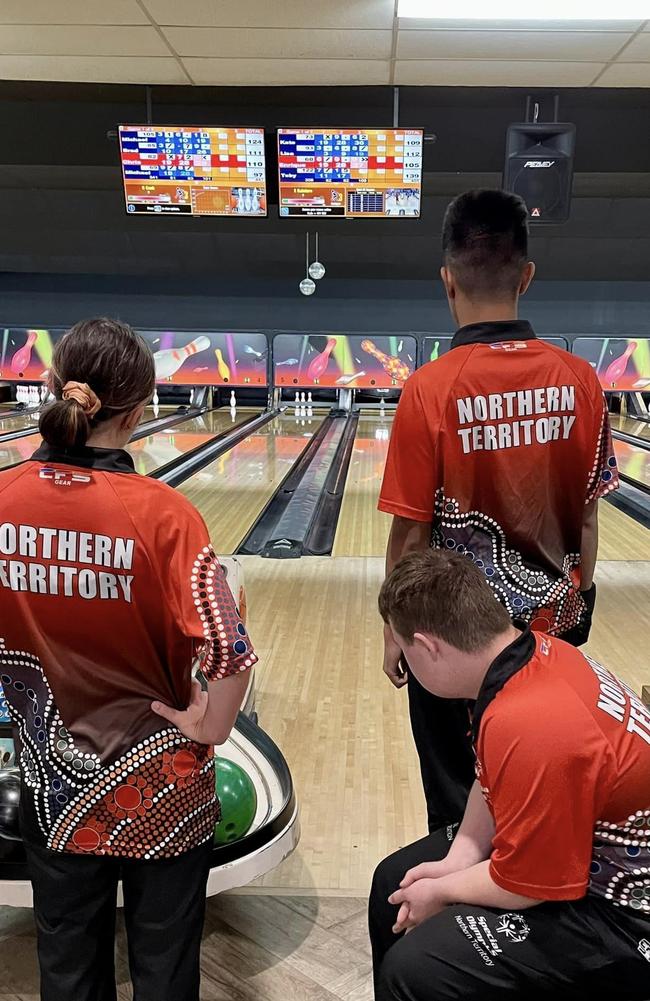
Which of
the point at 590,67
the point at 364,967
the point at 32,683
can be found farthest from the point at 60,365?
the point at 590,67

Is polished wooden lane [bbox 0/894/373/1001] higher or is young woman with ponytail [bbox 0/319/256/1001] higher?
young woman with ponytail [bbox 0/319/256/1001]

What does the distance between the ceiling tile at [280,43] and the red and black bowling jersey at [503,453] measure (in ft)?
9.20

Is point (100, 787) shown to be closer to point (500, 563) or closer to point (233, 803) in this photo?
point (233, 803)

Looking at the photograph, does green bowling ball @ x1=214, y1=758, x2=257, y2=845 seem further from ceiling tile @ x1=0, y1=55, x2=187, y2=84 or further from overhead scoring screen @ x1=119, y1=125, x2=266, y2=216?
overhead scoring screen @ x1=119, y1=125, x2=266, y2=216

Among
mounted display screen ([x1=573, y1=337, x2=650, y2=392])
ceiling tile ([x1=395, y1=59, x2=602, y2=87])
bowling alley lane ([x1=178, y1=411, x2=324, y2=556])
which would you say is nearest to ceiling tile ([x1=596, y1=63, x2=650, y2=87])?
ceiling tile ([x1=395, y1=59, x2=602, y2=87])

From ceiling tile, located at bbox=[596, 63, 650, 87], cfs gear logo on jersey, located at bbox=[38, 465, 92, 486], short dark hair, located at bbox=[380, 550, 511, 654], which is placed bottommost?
short dark hair, located at bbox=[380, 550, 511, 654]

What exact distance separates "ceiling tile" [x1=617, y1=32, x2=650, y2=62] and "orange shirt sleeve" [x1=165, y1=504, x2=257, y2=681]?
3612 mm

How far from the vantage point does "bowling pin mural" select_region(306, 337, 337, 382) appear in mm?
10016

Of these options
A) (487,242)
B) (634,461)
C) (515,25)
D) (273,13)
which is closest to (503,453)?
(487,242)

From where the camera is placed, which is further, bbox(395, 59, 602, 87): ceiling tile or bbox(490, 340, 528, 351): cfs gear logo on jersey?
bbox(395, 59, 602, 87): ceiling tile

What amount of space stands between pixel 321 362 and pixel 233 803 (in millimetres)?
8829

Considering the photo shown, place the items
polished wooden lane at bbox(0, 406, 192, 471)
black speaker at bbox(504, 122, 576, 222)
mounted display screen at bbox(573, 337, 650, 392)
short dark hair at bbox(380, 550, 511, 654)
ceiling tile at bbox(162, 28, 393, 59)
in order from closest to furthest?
short dark hair at bbox(380, 550, 511, 654)
ceiling tile at bbox(162, 28, 393, 59)
black speaker at bbox(504, 122, 576, 222)
polished wooden lane at bbox(0, 406, 192, 471)
mounted display screen at bbox(573, 337, 650, 392)

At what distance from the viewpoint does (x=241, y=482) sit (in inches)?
229

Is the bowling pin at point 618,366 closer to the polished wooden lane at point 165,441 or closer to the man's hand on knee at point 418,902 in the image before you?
the polished wooden lane at point 165,441
